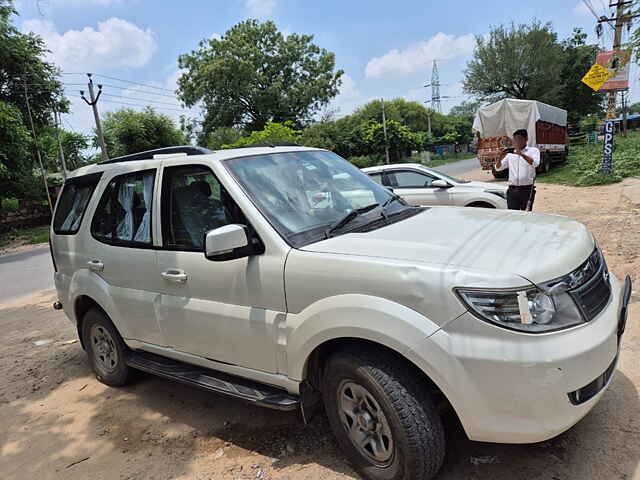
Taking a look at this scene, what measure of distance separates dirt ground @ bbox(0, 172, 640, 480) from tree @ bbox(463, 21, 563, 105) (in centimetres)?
3950

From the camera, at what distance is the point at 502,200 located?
816cm

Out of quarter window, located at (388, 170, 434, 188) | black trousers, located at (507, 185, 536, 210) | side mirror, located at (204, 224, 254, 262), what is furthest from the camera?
quarter window, located at (388, 170, 434, 188)

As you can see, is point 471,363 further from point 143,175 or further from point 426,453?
point 143,175

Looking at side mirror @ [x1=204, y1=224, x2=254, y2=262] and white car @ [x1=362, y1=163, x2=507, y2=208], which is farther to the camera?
white car @ [x1=362, y1=163, x2=507, y2=208]

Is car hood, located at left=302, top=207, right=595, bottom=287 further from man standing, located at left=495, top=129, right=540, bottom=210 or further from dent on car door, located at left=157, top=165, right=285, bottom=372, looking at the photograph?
man standing, located at left=495, top=129, right=540, bottom=210

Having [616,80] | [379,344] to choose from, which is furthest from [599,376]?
[616,80]

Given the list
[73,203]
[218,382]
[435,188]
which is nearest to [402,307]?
[218,382]

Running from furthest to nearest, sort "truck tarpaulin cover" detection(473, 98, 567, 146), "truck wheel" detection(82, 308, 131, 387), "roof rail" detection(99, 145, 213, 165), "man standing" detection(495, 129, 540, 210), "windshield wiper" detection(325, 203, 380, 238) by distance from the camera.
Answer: "truck tarpaulin cover" detection(473, 98, 567, 146) → "man standing" detection(495, 129, 540, 210) → "truck wheel" detection(82, 308, 131, 387) → "roof rail" detection(99, 145, 213, 165) → "windshield wiper" detection(325, 203, 380, 238)

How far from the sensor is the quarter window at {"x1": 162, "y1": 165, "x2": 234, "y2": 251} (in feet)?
10.2

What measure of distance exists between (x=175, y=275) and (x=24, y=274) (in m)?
10.1

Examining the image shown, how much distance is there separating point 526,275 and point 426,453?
101cm

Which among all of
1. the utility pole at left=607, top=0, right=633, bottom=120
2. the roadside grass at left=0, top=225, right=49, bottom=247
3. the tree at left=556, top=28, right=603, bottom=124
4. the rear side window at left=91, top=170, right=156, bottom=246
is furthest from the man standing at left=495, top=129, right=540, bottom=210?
the tree at left=556, top=28, right=603, bottom=124

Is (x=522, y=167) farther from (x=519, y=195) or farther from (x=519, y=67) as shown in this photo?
(x=519, y=67)

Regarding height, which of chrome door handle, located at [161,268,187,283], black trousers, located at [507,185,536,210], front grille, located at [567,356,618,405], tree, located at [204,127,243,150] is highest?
tree, located at [204,127,243,150]
